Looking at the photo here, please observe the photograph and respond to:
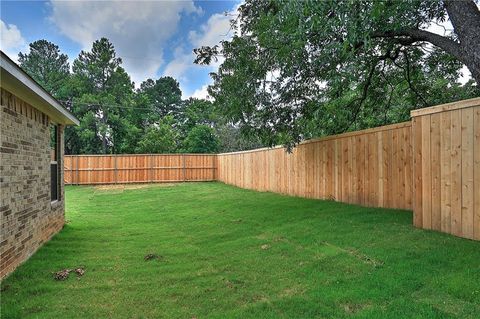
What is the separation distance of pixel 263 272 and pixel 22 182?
349cm

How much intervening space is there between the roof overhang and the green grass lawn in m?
2.28

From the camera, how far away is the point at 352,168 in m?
7.69

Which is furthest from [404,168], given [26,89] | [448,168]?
[26,89]

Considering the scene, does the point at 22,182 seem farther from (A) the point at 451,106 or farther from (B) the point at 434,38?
(B) the point at 434,38

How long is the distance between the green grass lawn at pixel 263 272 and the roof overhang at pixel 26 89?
2.28 metres

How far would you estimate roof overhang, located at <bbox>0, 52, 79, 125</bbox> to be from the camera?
376 centimetres

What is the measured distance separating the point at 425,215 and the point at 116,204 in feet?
30.8

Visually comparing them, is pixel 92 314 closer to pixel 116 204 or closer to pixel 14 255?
pixel 14 255

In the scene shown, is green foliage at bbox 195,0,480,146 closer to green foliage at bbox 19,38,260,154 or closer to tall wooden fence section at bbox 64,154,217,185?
tall wooden fence section at bbox 64,154,217,185

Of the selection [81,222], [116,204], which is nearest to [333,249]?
[81,222]

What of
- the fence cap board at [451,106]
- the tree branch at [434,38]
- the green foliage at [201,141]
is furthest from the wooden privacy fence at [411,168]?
the green foliage at [201,141]

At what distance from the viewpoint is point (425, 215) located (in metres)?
5.01

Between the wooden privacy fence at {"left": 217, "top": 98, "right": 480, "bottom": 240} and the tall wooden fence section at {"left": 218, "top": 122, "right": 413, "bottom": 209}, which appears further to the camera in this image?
the tall wooden fence section at {"left": 218, "top": 122, "right": 413, "bottom": 209}

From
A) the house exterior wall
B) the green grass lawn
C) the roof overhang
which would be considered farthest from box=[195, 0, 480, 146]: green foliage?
the house exterior wall
